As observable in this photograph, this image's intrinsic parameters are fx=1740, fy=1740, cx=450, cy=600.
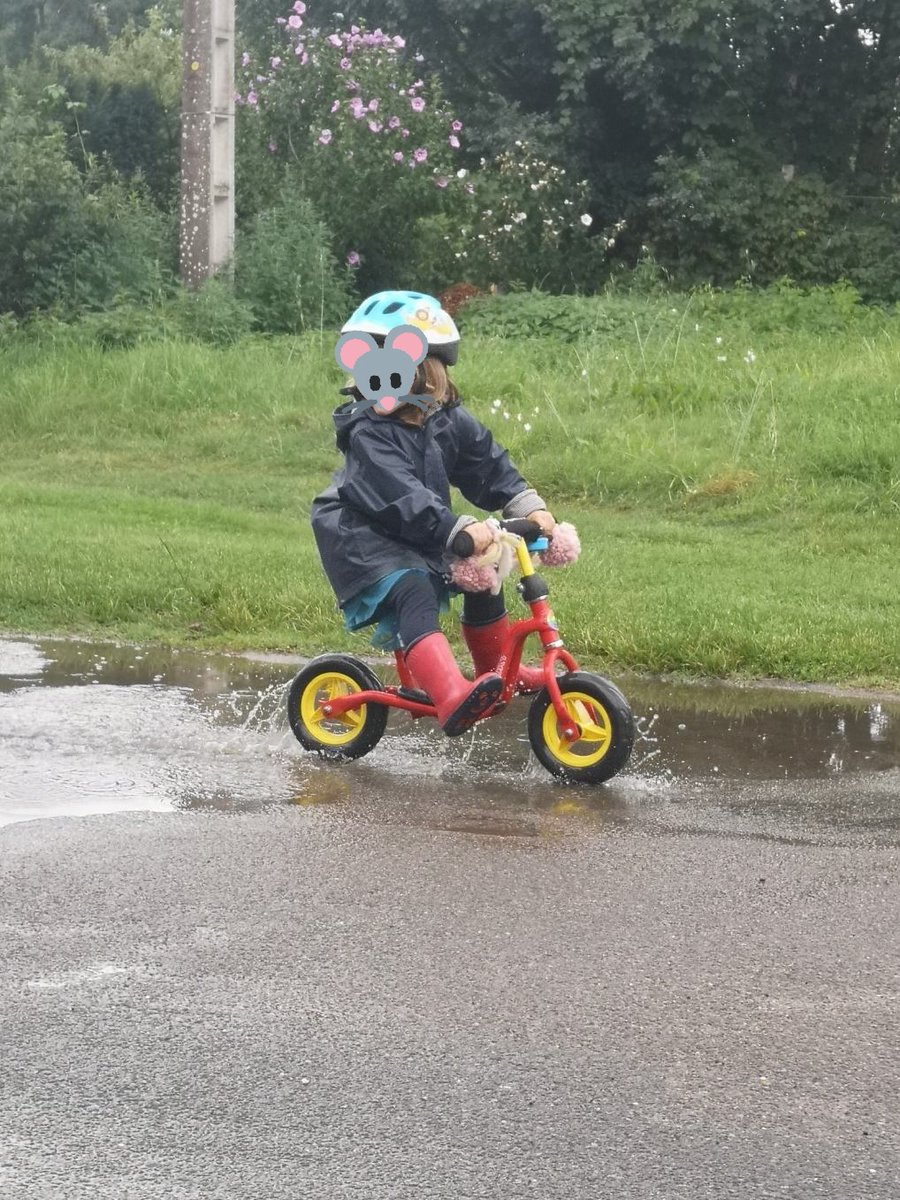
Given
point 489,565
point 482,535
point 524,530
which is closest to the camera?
point 482,535

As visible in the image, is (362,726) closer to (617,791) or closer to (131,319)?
(617,791)

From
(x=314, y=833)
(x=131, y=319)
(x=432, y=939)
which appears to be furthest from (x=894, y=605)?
(x=131, y=319)

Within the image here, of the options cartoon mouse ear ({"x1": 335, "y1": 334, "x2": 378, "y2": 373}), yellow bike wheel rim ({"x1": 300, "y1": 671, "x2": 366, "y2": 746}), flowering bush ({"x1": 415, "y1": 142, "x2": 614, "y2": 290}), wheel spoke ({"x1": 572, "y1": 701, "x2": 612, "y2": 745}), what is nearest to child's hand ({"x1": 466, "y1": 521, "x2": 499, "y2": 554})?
wheel spoke ({"x1": 572, "y1": 701, "x2": 612, "y2": 745})

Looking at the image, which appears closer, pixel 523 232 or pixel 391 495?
pixel 391 495

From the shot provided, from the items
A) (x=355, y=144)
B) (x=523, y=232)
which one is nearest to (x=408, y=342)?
(x=355, y=144)

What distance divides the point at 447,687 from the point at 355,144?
49.0ft

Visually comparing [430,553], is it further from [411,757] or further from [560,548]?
[411,757]

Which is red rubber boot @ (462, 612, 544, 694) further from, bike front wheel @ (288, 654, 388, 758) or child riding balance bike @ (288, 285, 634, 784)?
bike front wheel @ (288, 654, 388, 758)

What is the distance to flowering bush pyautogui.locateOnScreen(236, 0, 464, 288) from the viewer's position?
1961 cm

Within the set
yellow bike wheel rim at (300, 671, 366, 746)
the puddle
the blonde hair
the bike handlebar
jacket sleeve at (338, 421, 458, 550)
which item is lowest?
the puddle

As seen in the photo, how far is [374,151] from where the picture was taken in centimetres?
1955

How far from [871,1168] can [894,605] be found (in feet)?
18.5

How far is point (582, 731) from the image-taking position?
18.7 ft

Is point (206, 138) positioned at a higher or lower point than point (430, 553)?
higher
